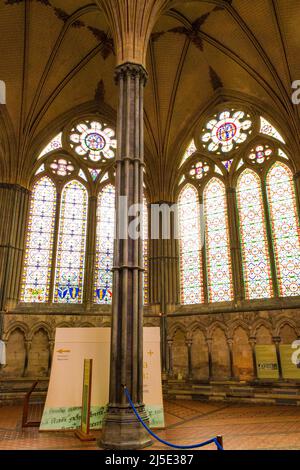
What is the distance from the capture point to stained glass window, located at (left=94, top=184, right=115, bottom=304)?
14.2 meters

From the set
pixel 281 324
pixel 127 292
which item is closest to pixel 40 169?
pixel 127 292

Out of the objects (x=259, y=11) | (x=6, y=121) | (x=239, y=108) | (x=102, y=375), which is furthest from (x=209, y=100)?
(x=102, y=375)

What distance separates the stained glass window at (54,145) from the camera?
1522 cm

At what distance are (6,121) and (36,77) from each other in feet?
6.50

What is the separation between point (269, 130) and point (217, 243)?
470cm

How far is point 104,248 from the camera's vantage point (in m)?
14.6

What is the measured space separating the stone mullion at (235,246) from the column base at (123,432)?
6.97 metres

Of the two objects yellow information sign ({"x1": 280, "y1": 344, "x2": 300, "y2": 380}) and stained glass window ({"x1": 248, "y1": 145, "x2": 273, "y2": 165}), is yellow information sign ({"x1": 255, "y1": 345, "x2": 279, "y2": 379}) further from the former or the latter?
stained glass window ({"x1": 248, "y1": 145, "x2": 273, "y2": 165})

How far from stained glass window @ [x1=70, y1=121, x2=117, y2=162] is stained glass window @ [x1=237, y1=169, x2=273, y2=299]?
5.65 metres

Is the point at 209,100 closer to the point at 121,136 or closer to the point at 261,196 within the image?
the point at 261,196

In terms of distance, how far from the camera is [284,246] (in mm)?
12961

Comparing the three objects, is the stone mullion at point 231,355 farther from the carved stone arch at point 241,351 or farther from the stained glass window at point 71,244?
the stained glass window at point 71,244

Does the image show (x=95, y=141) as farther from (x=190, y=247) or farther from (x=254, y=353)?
(x=254, y=353)

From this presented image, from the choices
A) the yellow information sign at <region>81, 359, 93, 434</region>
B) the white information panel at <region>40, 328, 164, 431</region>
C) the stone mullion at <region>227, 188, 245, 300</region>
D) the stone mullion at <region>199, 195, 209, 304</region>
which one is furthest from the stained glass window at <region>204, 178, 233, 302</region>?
the yellow information sign at <region>81, 359, 93, 434</region>
